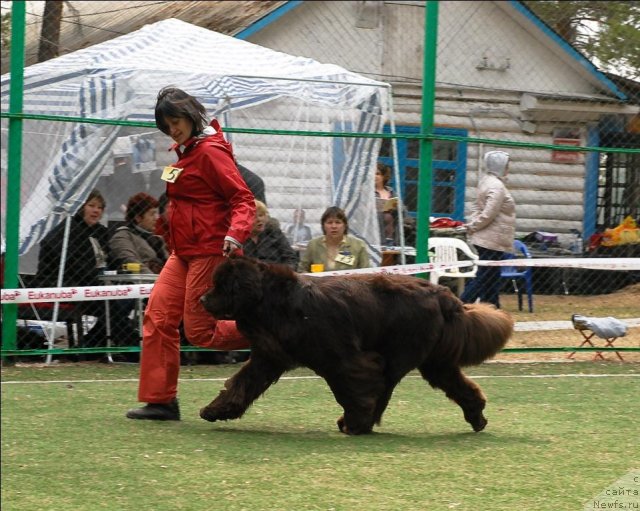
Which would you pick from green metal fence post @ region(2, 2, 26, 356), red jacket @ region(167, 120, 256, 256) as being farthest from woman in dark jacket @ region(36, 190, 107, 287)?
red jacket @ region(167, 120, 256, 256)

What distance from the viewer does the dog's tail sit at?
20.5 feet

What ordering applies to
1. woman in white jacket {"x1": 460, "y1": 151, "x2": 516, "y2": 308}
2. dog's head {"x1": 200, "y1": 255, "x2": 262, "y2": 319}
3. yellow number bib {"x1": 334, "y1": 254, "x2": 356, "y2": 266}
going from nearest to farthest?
dog's head {"x1": 200, "y1": 255, "x2": 262, "y2": 319}, yellow number bib {"x1": 334, "y1": 254, "x2": 356, "y2": 266}, woman in white jacket {"x1": 460, "y1": 151, "x2": 516, "y2": 308}

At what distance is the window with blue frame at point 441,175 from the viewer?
10.9 metres

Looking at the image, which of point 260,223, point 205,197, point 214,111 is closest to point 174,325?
point 205,197

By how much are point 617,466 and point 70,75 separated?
6.19m

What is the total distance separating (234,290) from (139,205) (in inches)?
162

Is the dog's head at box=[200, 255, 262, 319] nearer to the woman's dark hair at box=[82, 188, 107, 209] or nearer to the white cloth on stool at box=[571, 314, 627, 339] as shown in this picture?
the woman's dark hair at box=[82, 188, 107, 209]

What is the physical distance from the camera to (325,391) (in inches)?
317

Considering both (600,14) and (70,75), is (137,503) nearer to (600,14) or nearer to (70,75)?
(70,75)

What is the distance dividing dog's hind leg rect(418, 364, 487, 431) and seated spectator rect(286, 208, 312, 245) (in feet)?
13.9

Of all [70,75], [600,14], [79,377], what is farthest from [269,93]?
[600,14]

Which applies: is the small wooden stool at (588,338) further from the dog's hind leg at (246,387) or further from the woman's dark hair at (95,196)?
the dog's hind leg at (246,387)

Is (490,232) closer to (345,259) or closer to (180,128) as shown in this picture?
(345,259)

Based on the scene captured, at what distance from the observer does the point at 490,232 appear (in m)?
10.6
